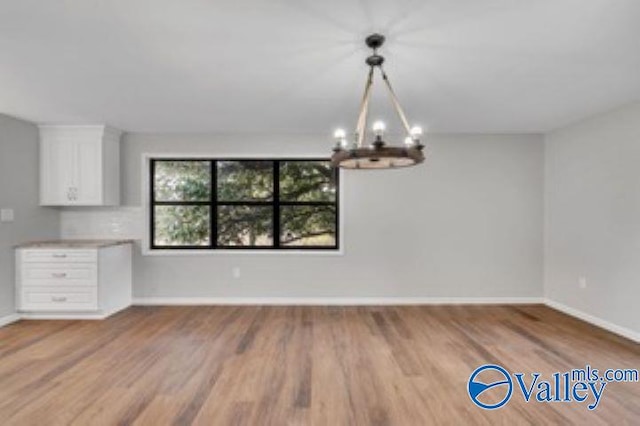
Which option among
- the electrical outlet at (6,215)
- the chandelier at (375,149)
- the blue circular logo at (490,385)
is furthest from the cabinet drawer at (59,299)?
the blue circular logo at (490,385)

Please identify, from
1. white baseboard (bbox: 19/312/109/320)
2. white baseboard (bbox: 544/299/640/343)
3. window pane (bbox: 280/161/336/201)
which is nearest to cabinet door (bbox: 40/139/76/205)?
white baseboard (bbox: 19/312/109/320)

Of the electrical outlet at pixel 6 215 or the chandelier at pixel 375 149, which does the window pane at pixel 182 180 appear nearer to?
the electrical outlet at pixel 6 215

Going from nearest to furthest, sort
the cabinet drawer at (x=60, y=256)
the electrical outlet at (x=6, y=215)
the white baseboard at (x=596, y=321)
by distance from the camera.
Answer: the white baseboard at (x=596, y=321) < the electrical outlet at (x=6, y=215) < the cabinet drawer at (x=60, y=256)

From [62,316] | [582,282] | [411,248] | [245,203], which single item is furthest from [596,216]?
[62,316]

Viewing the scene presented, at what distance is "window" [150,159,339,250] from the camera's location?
4930 mm

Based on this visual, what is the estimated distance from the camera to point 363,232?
189 inches

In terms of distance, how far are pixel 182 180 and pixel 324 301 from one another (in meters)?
2.69

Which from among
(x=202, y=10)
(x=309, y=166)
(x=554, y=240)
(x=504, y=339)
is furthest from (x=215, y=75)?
(x=554, y=240)

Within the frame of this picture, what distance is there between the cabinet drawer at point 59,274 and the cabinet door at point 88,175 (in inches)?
33.9

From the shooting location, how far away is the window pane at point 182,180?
16.2ft

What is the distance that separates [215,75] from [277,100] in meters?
0.74

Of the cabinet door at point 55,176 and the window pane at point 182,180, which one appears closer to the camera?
the cabinet door at point 55,176

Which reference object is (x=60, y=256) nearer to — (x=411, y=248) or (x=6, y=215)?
(x=6, y=215)

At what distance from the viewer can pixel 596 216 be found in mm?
3963
